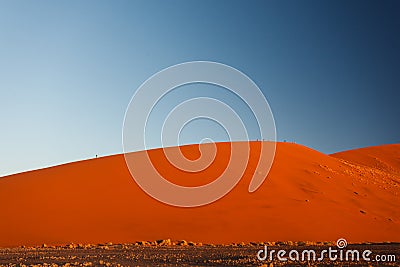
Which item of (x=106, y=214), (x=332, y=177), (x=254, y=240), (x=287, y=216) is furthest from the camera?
(x=332, y=177)

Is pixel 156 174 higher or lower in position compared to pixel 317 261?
higher

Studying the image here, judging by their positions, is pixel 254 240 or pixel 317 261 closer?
pixel 317 261

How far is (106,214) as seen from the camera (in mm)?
34719

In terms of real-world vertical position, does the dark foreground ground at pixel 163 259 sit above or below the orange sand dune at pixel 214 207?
below

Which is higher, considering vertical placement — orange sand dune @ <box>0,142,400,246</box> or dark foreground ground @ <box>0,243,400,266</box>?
orange sand dune @ <box>0,142,400,246</box>

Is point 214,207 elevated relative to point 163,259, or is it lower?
elevated

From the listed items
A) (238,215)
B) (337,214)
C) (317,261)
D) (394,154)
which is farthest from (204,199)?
(394,154)

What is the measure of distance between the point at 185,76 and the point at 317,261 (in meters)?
12.2

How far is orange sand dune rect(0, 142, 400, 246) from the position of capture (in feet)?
99.8

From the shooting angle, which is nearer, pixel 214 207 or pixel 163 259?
pixel 163 259

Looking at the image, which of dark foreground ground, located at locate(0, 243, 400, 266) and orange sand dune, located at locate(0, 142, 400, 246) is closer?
dark foreground ground, located at locate(0, 243, 400, 266)

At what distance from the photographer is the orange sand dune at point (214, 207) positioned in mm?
30406

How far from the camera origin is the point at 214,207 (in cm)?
3462

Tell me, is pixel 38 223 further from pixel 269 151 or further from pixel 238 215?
pixel 269 151
